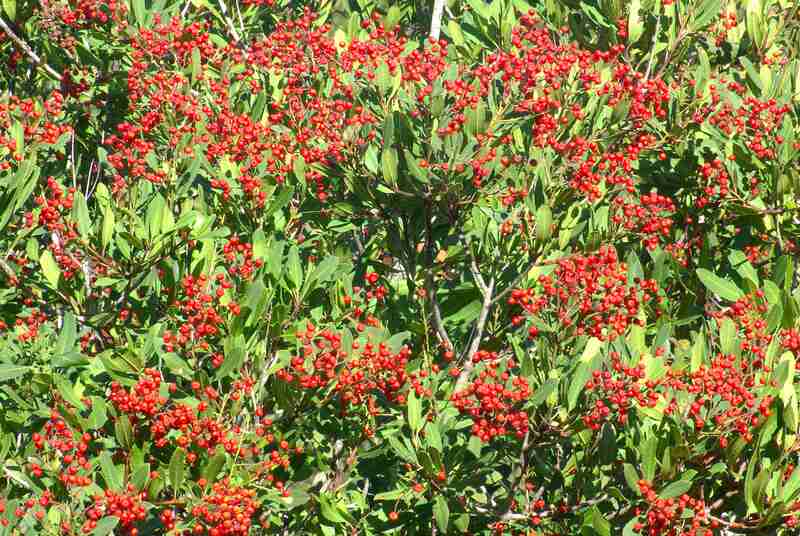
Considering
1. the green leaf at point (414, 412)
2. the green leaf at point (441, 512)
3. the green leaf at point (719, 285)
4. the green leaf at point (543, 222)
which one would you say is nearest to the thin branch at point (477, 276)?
the green leaf at point (543, 222)

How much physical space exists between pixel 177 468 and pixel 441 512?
5.69ft

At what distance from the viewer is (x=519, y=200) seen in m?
9.13

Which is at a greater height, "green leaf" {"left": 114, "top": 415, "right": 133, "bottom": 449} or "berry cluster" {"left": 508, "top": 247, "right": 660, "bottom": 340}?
"berry cluster" {"left": 508, "top": 247, "right": 660, "bottom": 340}

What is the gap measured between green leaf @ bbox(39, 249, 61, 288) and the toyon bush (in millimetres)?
26

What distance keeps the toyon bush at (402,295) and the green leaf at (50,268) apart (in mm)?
26

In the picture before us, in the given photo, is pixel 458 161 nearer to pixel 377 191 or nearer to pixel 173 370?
pixel 377 191

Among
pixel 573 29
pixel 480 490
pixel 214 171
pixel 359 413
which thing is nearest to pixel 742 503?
pixel 480 490

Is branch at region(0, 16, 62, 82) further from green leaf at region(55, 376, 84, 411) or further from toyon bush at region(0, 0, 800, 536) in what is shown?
green leaf at region(55, 376, 84, 411)

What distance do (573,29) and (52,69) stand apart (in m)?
4.63

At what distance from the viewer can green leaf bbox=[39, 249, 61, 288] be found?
8.52 m

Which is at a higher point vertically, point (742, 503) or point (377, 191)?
point (377, 191)

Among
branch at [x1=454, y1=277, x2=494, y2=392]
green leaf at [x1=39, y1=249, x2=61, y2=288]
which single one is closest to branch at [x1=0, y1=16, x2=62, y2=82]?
A: green leaf at [x1=39, y1=249, x2=61, y2=288]

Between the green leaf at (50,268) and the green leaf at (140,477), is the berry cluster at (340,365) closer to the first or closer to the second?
the green leaf at (140,477)

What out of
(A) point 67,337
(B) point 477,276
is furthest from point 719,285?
(A) point 67,337
